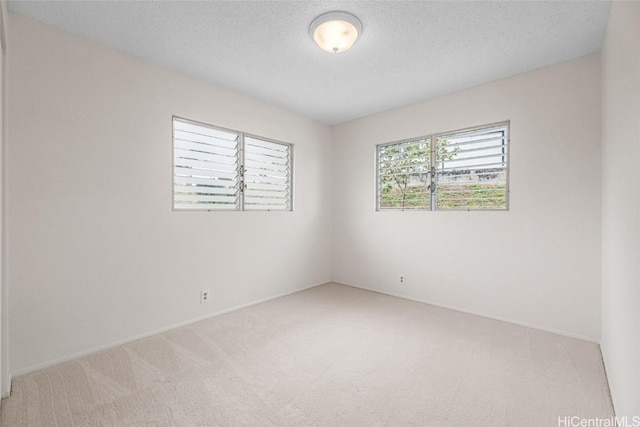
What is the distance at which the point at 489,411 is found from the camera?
1667mm

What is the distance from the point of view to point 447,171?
346 centimetres

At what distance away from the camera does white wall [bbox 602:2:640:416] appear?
1.27m

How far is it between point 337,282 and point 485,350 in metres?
2.44

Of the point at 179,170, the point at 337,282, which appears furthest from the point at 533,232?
the point at 179,170

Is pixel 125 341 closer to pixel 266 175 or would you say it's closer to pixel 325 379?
pixel 325 379

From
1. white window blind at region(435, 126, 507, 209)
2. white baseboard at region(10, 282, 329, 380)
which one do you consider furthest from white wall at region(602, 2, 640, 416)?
white baseboard at region(10, 282, 329, 380)

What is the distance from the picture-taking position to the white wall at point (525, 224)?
2561mm

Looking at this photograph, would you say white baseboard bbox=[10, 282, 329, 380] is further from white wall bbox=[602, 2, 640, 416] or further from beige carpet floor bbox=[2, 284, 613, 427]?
white wall bbox=[602, 2, 640, 416]

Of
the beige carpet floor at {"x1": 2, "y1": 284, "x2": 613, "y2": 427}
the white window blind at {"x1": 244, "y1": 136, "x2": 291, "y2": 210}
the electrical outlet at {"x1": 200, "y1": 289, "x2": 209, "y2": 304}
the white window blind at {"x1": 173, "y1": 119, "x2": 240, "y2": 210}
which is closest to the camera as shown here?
the beige carpet floor at {"x1": 2, "y1": 284, "x2": 613, "y2": 427}

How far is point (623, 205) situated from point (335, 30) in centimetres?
204

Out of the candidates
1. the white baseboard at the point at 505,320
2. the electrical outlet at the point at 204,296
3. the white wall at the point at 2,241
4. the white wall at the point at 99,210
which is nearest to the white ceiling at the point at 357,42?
the white wall at the point at 99,210

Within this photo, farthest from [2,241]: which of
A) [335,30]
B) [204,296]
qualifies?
Result: [335,30]

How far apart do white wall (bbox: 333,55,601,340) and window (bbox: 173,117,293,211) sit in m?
1.44

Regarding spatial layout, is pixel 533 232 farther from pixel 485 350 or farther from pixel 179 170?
pixel 179 170
